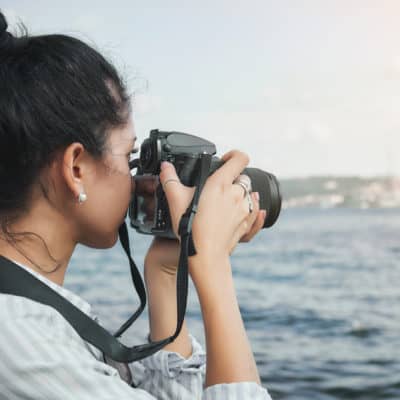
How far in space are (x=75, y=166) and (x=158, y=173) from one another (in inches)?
8.6

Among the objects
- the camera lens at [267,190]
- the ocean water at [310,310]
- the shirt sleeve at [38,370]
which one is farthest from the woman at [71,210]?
the ocean water at [310,310]

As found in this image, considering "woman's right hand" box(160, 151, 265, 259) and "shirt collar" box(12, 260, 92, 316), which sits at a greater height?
"woman's right hand" box(160, 151, 265, 259)

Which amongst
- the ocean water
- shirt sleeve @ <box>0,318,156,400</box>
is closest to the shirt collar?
shirt sleeve @ <box>0,318,156,400</box>

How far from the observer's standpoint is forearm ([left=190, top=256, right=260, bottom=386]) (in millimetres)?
943

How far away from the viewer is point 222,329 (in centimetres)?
96

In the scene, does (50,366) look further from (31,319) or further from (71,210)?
(71,210)

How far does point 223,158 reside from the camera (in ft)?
3.78

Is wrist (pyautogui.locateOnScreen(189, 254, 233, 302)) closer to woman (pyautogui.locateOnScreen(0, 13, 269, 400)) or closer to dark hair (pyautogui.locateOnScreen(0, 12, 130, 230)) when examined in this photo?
woman (pyautogui.locateOnScreen(0, 13, 269, 400))

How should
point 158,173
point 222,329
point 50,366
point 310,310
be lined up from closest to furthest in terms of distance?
point 50,366 < point 222,329 < point 158,173 < point 310,310

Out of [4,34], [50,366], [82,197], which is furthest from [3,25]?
[50,366]

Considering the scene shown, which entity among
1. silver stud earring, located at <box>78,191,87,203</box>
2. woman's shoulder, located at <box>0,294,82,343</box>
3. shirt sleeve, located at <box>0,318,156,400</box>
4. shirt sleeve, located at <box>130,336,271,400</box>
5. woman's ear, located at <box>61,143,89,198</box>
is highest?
woman's ear, located at <box>61,143,89,198</box>

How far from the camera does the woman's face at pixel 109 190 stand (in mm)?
1003

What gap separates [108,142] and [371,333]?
255 inches

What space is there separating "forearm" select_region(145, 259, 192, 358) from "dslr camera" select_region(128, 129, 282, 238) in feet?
0.27
